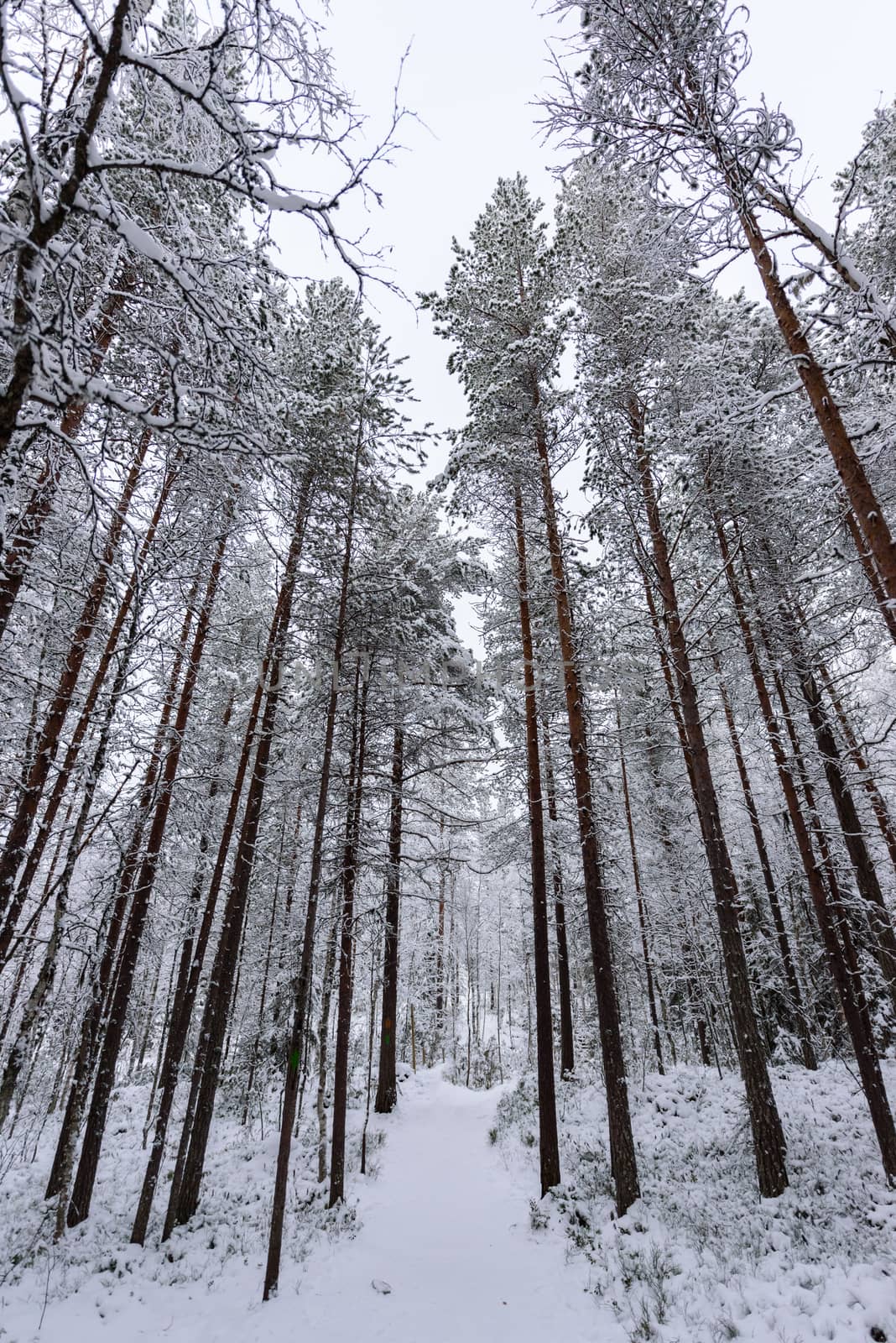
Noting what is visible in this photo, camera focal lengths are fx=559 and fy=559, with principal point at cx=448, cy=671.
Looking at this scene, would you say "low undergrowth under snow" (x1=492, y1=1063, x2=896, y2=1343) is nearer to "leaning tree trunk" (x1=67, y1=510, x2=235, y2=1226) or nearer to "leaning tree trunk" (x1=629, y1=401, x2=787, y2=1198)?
"leaning tree trunk" (x1=629, y1=401, x2=787, y2=1198)

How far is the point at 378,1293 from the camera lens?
7004 mm

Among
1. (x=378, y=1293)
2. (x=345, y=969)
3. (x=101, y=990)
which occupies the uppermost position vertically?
(x=345, y=969)

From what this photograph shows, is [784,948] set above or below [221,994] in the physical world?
above

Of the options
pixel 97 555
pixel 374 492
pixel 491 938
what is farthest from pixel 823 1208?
pixel 491 938

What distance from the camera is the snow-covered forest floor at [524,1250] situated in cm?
579

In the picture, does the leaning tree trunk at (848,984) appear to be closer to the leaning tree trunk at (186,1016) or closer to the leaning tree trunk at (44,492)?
the leaning tree trunk at (44,492)

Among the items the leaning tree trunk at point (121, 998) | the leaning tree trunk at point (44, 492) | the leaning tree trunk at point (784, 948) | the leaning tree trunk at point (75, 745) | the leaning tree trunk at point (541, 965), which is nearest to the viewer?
the leaning tree trunk at point (44, 492)

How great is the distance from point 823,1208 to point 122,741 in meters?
10.9

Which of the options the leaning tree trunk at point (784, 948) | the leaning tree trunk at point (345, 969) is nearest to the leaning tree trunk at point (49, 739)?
the leaning tree trunk at point (345, 969)

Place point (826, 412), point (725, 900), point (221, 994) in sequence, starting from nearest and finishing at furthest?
point (826, 412), point (725, 900), point (221, 994)

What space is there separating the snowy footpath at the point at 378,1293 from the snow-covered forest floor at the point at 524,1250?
3 centimetres

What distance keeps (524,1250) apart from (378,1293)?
2.12 meters

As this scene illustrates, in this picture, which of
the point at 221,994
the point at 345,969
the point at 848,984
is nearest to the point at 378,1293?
the point at 345,969

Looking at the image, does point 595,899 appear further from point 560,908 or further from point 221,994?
point 560,908
